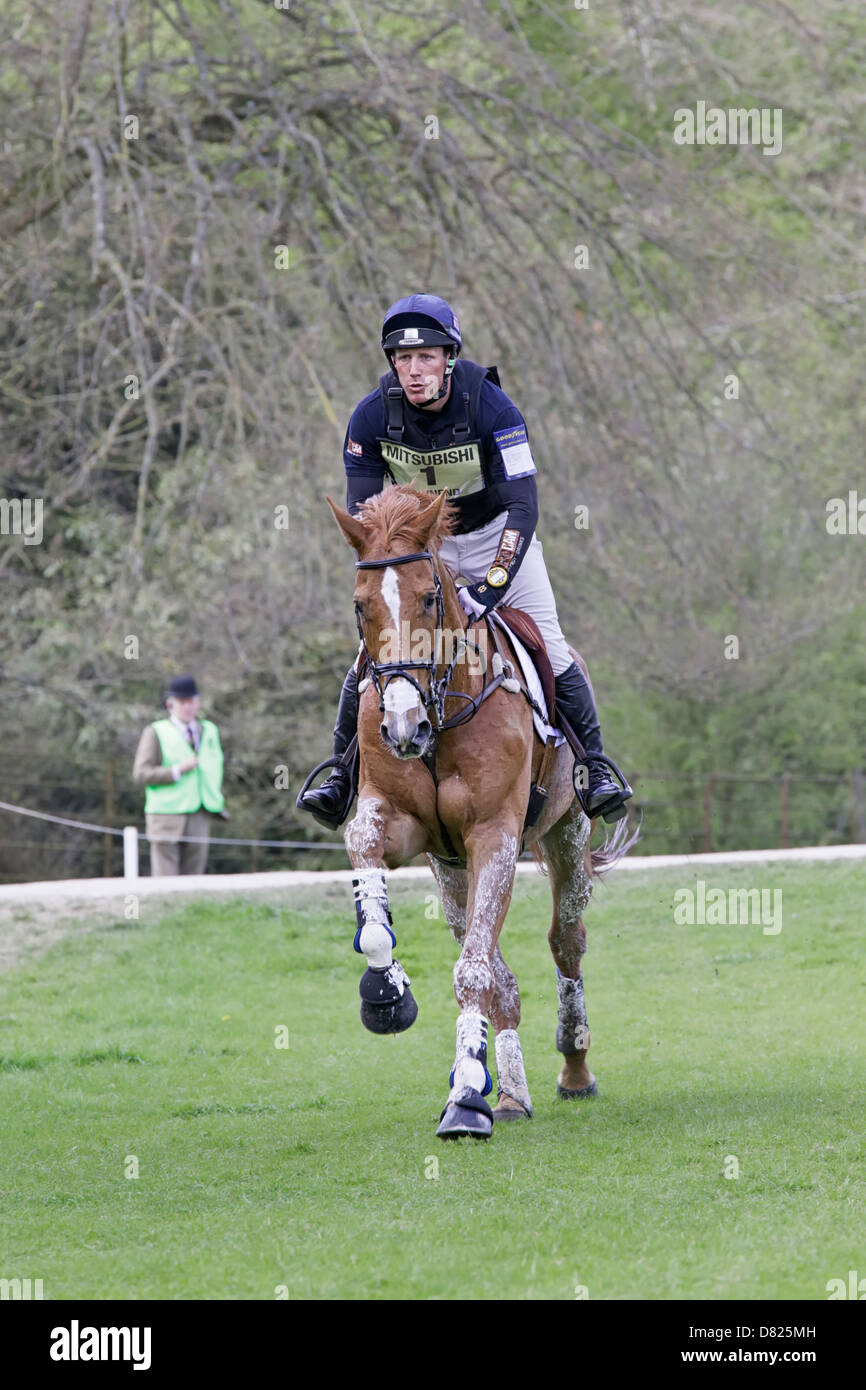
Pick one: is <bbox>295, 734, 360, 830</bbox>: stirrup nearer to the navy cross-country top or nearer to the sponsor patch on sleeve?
the navy cross-country top

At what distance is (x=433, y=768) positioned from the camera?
7238 mm

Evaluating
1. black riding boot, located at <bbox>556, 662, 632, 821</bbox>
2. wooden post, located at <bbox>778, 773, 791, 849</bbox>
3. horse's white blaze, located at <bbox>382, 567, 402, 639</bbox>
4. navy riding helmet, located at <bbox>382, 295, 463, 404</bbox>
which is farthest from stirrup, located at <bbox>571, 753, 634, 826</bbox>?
wooden post, located at <bbox>778, 773, 791, 849</bbox>

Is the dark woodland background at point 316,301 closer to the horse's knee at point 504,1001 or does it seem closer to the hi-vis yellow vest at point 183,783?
the hi-vis yellow vest at point 183,783

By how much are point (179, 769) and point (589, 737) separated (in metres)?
7.08

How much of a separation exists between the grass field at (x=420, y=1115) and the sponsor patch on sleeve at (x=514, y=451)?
2865 mm

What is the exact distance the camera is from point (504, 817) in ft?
23.9

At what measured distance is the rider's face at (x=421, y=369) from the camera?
732 cm

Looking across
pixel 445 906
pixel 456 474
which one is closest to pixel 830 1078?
pixel 445 906

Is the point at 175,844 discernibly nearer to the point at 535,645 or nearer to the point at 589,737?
the point at 589,737

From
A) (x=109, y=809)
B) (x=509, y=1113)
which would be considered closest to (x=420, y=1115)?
(x=509, y=1113)

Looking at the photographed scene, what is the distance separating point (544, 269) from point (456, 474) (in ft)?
25.3

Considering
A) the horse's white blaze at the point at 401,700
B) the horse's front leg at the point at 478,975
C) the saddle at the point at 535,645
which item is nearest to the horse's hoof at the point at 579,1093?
the horse's front leg at the point at 478,975
